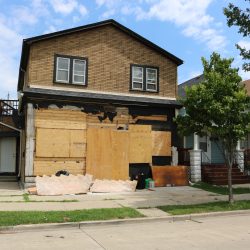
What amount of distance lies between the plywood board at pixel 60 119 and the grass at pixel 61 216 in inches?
268

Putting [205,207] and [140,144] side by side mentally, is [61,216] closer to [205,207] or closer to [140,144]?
[205,207]

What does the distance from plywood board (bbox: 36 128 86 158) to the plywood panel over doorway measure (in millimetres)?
8315

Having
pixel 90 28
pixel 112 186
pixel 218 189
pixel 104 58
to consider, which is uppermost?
pixel 90 28

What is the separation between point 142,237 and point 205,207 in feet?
15.0

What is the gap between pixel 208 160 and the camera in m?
24.5

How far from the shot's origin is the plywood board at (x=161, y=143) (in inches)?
790

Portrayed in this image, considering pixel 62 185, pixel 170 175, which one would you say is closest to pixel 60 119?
pixel 62 185

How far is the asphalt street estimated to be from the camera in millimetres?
8000

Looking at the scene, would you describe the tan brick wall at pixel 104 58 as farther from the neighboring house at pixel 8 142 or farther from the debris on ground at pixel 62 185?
the neighboring house at pixel 8 142

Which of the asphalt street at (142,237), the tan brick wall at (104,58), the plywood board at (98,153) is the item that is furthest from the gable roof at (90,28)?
the asphalt street at (142,237)

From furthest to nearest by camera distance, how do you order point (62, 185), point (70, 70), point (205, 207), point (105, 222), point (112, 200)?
point (70, 70) → point (62, 185) → point (112, 200) → point (205, 207) → point (105, 222)

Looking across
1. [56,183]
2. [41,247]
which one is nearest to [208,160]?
[56,183]

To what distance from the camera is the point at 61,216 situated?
10.8 metres

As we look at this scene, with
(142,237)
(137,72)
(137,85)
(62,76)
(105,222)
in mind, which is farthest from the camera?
(137,72)
